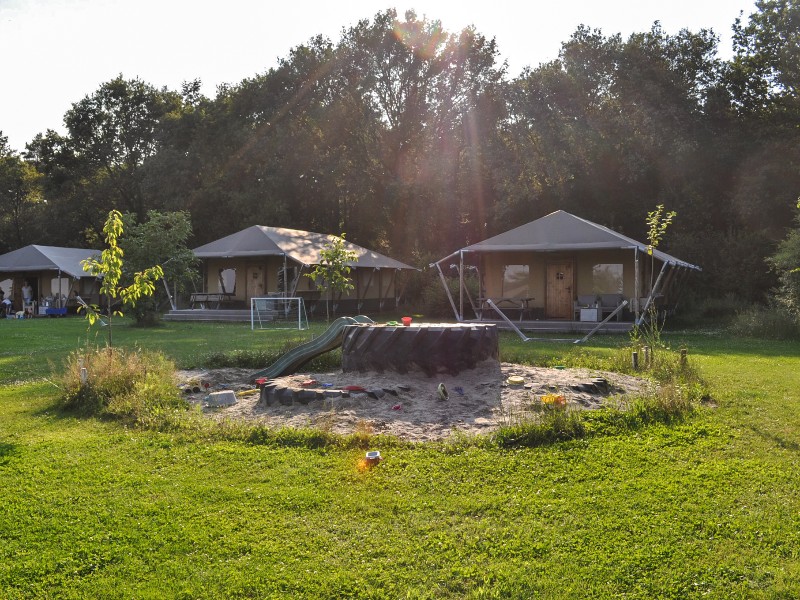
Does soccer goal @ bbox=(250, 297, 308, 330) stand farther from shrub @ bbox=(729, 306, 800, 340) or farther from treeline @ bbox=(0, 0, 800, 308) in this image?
shrub @ bbox=(729, 306, 800, 340)

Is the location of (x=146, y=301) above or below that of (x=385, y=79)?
below

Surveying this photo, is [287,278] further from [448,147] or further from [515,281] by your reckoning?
[448,147]

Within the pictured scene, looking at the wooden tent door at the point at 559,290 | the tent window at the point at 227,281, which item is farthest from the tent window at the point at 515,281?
the tent window at the point at 227,281

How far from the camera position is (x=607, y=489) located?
15.7 ft

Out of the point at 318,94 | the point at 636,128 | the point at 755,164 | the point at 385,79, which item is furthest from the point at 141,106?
the point at 755,164

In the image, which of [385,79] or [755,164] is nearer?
[755,164]

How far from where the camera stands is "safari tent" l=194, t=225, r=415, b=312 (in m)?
26.3

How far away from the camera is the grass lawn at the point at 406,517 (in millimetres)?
3488

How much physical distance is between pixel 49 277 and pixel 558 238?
1049 inches

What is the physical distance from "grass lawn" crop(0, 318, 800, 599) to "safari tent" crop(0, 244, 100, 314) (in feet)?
92.9

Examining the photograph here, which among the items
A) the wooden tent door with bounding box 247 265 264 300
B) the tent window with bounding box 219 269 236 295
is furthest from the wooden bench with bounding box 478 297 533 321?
the tent window with bounding box 219 269 236 295

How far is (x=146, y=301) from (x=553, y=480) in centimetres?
1948

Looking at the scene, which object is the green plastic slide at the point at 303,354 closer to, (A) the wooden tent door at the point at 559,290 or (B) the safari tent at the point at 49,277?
(A) the wooden tent door at the point at 559,290

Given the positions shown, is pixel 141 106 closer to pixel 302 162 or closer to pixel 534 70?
pixel 302 162
